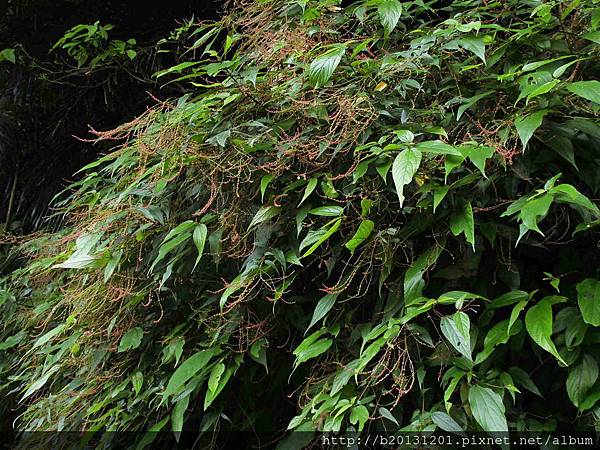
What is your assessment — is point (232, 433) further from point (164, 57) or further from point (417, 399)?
point (164, 57)

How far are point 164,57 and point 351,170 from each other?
195 centimetres

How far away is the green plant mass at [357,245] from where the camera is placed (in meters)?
0.98

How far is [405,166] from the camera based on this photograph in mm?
976

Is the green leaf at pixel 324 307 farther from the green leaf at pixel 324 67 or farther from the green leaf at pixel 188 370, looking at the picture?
the green leaf at pixel 324 67

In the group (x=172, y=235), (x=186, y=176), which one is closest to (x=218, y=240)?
(x=172, y=235)

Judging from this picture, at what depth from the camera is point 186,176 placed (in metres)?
1.39

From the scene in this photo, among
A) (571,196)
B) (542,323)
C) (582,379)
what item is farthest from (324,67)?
(582,379)

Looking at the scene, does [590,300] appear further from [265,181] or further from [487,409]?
Answer: [265,181]

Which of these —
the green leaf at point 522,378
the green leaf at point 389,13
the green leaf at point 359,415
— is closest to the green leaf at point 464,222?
the green leaf at point 522,378

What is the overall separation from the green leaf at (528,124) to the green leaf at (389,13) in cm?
36

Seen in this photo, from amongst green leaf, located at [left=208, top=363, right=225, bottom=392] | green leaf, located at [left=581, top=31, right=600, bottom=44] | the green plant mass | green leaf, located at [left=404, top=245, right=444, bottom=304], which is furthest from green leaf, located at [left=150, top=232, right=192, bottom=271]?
green leaf, located at [left=581, top=31, right=600, bottom=44]

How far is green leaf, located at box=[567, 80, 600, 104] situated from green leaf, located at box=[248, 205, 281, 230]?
24.2 inches

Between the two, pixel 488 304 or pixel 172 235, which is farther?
pixel 172 235

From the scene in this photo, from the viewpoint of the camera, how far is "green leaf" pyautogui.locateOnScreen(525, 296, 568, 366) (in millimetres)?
857
